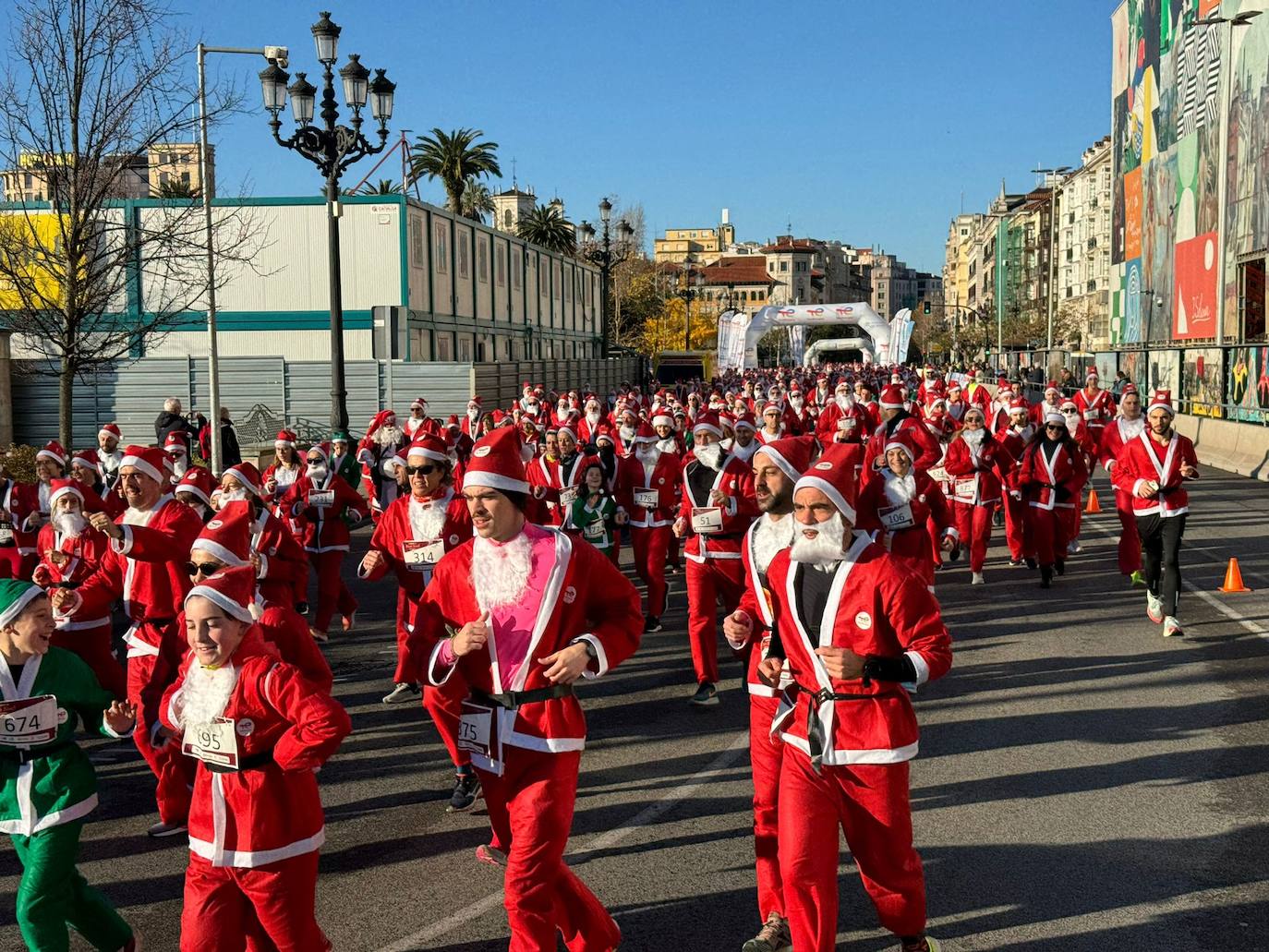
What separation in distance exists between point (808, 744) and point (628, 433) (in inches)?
406

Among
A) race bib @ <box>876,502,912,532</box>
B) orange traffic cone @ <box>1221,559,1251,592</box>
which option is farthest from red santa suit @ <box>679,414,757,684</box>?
orange traffic cone @ <box>1221,559,1251,592</box>

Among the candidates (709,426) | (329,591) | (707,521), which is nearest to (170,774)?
(707,521)

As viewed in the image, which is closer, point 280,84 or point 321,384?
point 280,84

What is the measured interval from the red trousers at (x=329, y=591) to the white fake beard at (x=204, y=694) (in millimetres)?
7331

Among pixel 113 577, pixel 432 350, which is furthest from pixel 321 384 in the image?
pixel 113 577

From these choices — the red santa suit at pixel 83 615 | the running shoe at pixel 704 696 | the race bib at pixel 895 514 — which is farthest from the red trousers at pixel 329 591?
the race bib at pixel 895 514

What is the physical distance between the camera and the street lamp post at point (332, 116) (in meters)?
18.8

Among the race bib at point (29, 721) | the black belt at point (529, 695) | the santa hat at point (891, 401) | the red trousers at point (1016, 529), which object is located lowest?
the red trousers at point (1016, 529)

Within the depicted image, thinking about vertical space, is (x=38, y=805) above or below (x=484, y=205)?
below

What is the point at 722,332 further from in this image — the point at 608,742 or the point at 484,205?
the point at 608,742

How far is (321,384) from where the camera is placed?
30281 mm

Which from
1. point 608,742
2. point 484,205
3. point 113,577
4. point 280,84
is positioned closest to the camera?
point 113,577

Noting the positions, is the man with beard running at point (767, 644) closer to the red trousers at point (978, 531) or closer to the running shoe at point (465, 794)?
the running shoe at point (465, 794)

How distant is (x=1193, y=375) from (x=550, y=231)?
44.4 metres
